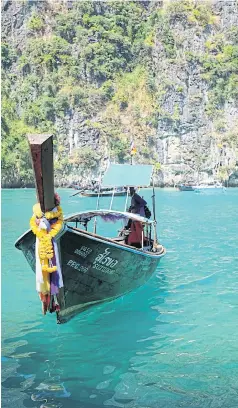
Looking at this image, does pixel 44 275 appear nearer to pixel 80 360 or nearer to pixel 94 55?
pixel 80 360

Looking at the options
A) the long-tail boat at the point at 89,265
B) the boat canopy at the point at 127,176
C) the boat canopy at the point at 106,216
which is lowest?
the long-tail boat at the point at 89,265

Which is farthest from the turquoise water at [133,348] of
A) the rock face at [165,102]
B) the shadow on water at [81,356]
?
the rock face at [165,102]

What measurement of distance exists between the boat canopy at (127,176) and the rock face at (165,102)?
52944 mm

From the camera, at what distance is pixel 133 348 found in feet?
23.8

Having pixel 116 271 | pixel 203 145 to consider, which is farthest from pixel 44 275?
pixel 203 145

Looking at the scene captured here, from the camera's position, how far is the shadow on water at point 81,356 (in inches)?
225

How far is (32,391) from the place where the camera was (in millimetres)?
5805

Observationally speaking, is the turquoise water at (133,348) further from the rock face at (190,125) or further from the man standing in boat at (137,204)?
the rock face at (190,125)

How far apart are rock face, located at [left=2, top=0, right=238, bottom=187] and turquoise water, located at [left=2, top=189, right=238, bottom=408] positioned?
178ft

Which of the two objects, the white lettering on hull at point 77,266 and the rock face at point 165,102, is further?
the rock face at point 165,102

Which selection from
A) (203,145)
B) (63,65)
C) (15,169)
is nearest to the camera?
(15,169)

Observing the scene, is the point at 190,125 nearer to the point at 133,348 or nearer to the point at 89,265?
the point at 89,265

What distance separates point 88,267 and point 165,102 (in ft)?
214

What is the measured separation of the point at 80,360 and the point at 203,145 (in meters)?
63.9
